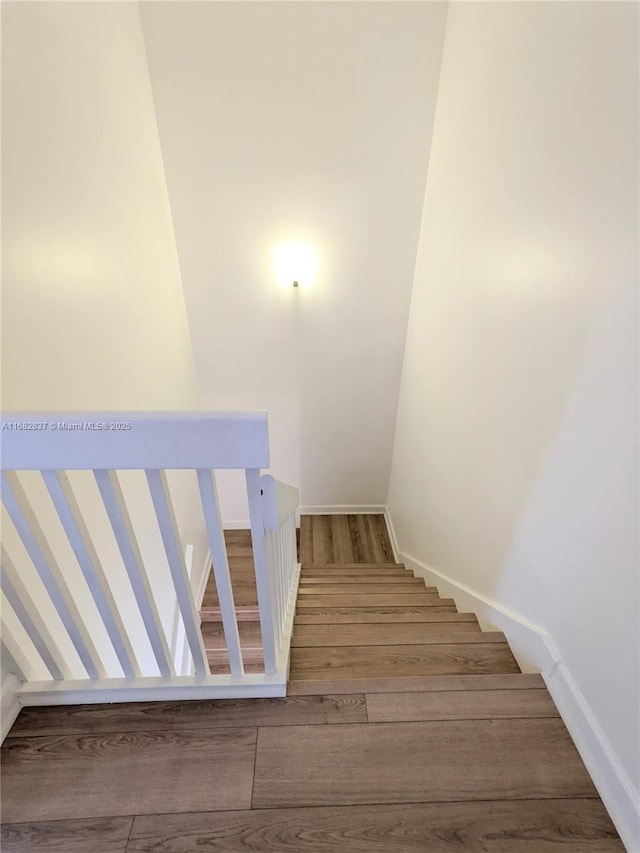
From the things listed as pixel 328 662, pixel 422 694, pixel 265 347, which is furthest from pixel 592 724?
pixel 265 347

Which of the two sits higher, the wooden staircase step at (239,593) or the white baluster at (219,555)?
the white baluster at (219,555)

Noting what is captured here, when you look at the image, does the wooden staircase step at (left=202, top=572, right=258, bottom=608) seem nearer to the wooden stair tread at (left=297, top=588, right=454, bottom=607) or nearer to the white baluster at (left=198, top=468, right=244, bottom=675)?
the wooden stair tread at (left=297, top=588, right=454, bottom=607)

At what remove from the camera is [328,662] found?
4.49ft

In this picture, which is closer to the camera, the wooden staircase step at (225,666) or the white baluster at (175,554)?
the white baluster at (175,554)

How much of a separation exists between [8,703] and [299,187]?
2947mm

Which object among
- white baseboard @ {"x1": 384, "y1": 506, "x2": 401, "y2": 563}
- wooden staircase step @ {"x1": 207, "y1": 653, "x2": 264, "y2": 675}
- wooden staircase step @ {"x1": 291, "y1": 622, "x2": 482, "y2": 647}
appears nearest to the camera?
wooden staircase step @ {"x1": 291, "y1": 622, "x2": 482, "y2": 647}

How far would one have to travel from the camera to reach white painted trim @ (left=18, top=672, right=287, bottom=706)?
1.05 m

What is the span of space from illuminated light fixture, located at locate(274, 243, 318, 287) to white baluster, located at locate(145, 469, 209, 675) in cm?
252

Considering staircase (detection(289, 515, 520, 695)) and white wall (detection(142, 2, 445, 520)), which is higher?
white wall (detection(142, 2, 445, 520))

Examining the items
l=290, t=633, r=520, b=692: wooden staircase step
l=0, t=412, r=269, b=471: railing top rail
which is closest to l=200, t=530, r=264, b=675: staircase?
l=290, t=633, r=520, b=692: wooden staircase step

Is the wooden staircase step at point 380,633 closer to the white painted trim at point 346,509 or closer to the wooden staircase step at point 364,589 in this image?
the wooden staircase step at point 364,589

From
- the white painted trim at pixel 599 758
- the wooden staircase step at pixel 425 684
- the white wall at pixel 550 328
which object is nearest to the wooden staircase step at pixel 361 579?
the white wall at pixel 550 328

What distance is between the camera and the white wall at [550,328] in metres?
0.87

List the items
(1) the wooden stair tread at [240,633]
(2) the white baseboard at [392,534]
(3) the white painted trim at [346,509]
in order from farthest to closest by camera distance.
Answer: (3) the white painted trim at [346,509]
(2) the white baseboard at [392,534]
(1) the wooden stair tread at [240,633]
